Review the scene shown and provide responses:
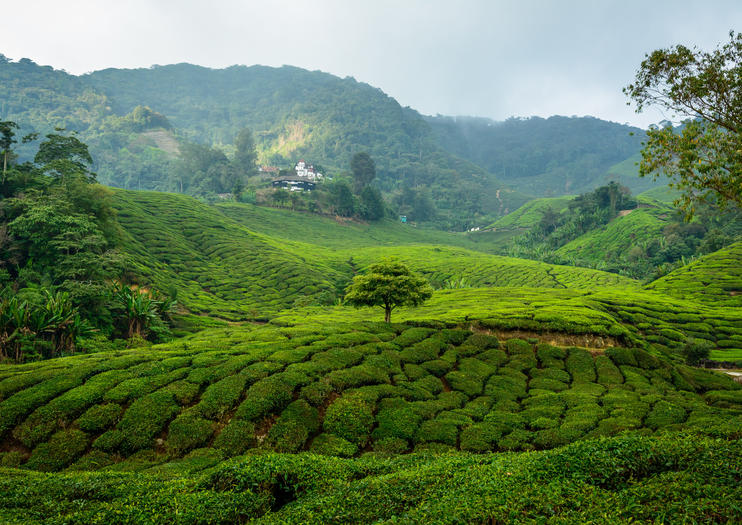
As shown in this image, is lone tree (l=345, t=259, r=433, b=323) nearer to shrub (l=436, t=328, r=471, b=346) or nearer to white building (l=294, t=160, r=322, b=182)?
shrub (l=436, t=328, r=471, b=346)

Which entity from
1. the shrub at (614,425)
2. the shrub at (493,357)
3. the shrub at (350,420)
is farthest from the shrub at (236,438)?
the shrub at (493,357)

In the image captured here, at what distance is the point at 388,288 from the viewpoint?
21.6 meters

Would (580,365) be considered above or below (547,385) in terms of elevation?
above

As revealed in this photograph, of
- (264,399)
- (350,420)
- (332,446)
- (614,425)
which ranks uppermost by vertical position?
(614,425)

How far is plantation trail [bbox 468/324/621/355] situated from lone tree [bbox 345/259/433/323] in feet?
12.3

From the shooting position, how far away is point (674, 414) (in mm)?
12664

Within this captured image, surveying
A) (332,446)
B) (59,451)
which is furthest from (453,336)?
(59,451)

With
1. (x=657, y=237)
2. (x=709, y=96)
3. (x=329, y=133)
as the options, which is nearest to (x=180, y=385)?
(x=709, y=96)

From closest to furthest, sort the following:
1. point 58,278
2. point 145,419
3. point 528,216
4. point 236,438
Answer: point 236,438 < point 145,419 < point 58,278 < point 528,216

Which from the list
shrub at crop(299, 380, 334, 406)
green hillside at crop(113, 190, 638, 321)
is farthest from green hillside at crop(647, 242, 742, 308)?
shrub at crop(299, 380, 334, 406)

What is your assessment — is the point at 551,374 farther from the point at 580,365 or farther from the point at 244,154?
the point at 244,154

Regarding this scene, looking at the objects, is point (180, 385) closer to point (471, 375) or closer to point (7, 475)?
point (7, 475)

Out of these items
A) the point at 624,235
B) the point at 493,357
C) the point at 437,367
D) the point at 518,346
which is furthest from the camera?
the point at 624,235

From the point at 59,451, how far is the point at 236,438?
4574 millimetres
